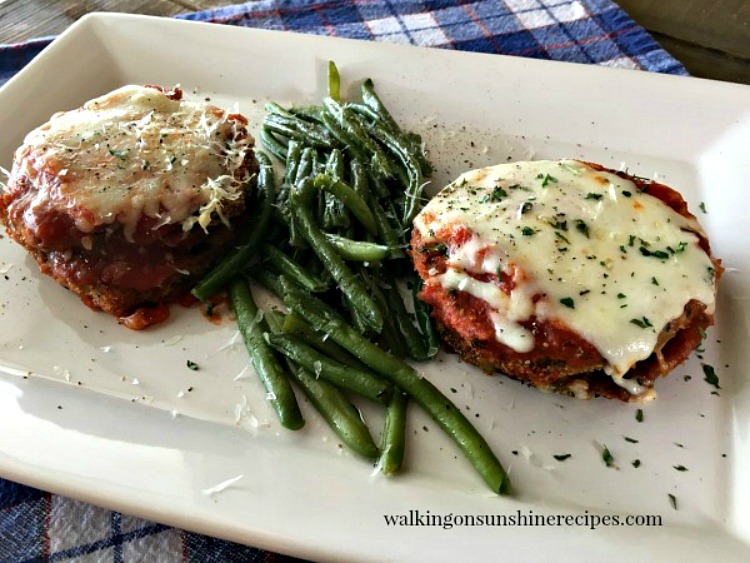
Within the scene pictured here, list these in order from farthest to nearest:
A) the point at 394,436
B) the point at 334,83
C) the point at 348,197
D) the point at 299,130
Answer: the point at 334,83 < the point at 299,130 < the point at 348,197 < the point at 394,436

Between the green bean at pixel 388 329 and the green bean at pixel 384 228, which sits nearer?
the green bean at pixel 388 329

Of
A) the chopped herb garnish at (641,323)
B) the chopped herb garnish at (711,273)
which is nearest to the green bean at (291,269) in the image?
the chopped herb garnish at (641,323)

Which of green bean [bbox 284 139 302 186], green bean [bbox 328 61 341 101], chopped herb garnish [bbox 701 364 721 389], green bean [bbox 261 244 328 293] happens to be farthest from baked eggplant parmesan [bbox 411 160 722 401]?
green bean [bbox 328 61 341 101]

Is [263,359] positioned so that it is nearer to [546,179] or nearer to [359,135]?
[359,135]

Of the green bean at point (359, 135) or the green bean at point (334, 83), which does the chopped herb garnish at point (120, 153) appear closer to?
the green bean at point (359, 135)

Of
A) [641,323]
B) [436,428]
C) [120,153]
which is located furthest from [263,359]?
[641,323]

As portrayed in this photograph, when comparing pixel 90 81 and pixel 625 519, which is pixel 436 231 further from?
pixel 90 81

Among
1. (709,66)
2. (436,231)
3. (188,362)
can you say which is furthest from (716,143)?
(188,362)
